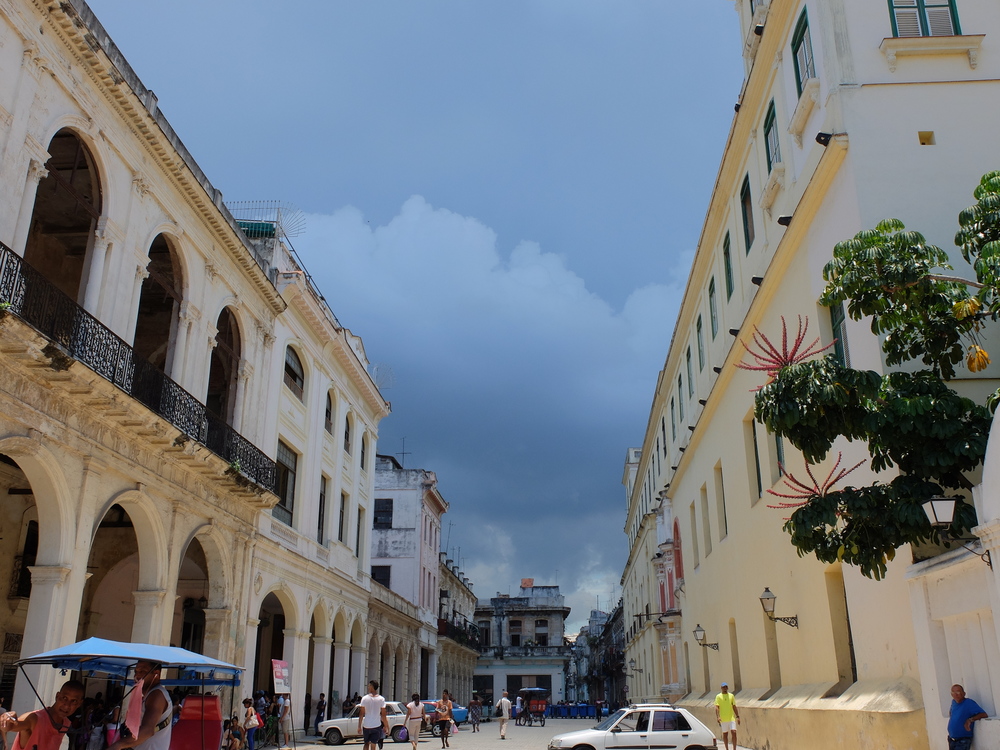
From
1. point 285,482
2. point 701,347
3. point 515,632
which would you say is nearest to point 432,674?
point 285,482

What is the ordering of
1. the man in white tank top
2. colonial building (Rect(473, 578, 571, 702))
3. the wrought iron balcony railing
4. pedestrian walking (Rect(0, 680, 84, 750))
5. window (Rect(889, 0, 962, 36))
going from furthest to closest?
colonial building (Rect(473, 578, 571, 702)) < window (Rect(889, 0, 962, 36)) < the wrought iron balcony railing < the man in white tank top < pedestrian walking (Rect(0, 680, 84, 750))

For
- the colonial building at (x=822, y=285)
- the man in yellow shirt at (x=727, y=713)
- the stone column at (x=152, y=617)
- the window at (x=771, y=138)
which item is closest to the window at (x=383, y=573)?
the colonial building at (x=822, y=285)

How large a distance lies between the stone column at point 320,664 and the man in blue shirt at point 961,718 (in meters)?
20.2

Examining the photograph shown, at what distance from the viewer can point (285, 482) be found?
23.6 meters

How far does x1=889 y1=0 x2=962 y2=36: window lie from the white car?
1232 centimetres

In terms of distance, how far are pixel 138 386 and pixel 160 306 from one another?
595 centimetres

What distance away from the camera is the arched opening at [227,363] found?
787 inches

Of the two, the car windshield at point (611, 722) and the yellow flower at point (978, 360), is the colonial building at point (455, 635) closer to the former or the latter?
Result: the car windshield at point (611, 722)

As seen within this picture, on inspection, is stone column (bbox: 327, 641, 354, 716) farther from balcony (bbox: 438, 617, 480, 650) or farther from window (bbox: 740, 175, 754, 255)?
balcony (bbox: 438, 617, 480, 650)

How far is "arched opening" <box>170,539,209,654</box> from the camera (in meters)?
20.2

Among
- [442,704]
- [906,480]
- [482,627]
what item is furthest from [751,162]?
[482,627]

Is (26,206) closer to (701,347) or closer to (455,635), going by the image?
(701,347)

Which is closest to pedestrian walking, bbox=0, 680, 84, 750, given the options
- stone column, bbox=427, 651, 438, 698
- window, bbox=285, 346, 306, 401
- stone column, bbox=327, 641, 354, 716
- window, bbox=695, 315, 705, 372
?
window, bbox=285, 346, 306, 401

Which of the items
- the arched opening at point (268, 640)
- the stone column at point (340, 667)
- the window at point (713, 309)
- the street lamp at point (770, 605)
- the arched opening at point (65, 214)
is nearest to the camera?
the arched opening at point (65, 214)
